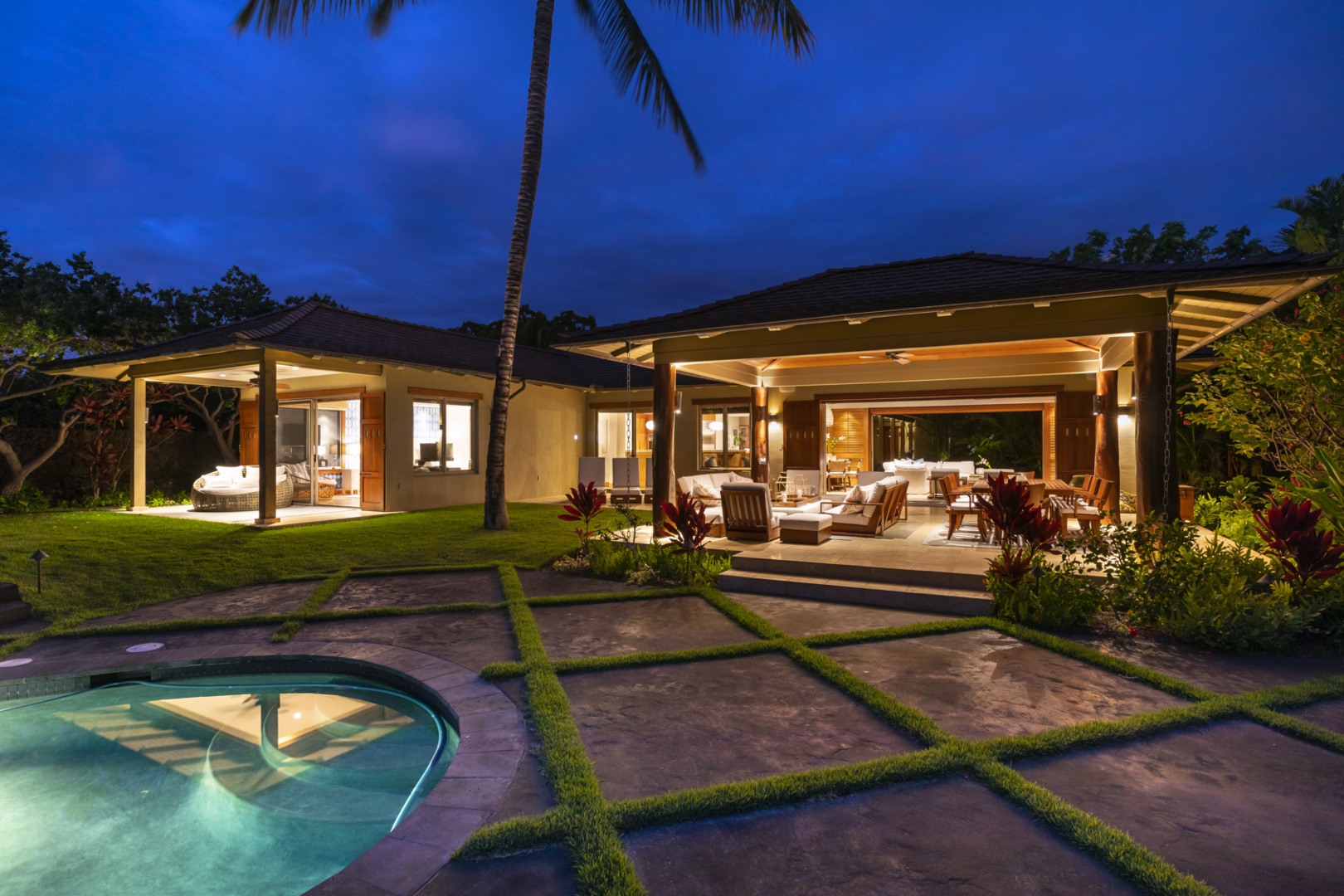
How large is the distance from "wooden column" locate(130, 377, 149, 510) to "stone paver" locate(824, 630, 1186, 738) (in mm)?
14534

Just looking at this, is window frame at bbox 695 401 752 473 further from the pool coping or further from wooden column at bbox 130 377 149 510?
wooden column at bbox 130 377 149 510

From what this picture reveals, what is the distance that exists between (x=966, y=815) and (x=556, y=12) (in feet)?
37.8

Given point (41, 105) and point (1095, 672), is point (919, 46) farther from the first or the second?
point (41, 105)

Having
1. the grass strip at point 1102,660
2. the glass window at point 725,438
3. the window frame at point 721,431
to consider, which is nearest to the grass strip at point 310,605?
the grass strip at point 1102,660

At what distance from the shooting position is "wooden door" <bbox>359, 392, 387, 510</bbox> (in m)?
12.3

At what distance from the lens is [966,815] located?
2436 mm

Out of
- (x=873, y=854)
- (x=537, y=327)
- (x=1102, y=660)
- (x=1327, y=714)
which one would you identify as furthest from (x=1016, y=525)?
(x=537, y=327)

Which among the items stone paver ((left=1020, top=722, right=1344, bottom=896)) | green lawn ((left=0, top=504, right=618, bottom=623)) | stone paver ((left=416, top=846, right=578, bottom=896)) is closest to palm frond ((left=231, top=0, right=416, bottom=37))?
green lawn ((left=0, top=504, right=618, bottom=623))

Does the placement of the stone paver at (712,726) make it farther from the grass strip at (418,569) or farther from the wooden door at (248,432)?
the wooden door at (248,432)

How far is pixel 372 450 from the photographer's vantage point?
12.5 meters

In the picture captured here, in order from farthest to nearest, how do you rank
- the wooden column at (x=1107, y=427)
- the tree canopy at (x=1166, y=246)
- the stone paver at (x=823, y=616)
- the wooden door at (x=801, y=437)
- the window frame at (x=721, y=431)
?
the tree canopy at (x=1166, y=246)
the window frame at (x=721, y=431)
the wooden door at (x=801, y=437)
the wooden column at (x=1107, y=427)
the stone paver at (x=823, y=616)

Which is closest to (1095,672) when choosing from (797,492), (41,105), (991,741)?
(991,741)

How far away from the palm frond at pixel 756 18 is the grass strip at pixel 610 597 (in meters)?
7.92

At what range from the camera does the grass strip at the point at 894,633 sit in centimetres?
480
